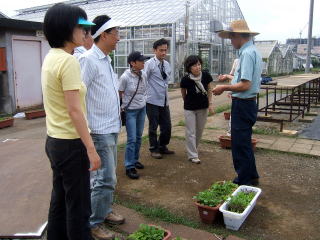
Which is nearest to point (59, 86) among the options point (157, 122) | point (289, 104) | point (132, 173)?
point (132, 173)

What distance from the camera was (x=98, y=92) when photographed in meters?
2.78

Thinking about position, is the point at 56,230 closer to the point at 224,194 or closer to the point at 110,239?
the point at 110,239

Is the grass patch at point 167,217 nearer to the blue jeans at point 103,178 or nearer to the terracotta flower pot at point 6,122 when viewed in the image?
the blue jeans at point 103,178

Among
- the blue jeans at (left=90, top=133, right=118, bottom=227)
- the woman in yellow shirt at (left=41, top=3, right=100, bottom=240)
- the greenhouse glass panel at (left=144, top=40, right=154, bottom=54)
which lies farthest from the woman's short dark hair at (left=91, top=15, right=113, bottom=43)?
the greenhouse glass panel at (left=144, top=40, right=154, bottom=54)

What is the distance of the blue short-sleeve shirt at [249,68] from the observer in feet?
12.3

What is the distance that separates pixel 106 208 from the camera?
2965mm

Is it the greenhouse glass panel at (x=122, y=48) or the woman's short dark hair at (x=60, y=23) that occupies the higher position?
the greenhouse glass panel at (x=122, y=48)

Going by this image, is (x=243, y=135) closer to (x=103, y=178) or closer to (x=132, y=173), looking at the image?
(x=132, y=173)

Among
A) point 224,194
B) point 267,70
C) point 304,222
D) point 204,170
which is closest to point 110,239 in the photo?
point 224,194

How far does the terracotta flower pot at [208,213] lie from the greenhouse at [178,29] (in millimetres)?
15044

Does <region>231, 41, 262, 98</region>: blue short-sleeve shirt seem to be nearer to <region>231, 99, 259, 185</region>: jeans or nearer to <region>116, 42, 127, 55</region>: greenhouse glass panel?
<region>231, 99, 259, 185</region>: jeans

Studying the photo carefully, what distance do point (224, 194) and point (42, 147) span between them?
407cm

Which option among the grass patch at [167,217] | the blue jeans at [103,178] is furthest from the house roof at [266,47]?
the blue jeans at [103,178]

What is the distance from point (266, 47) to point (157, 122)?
2706cm
